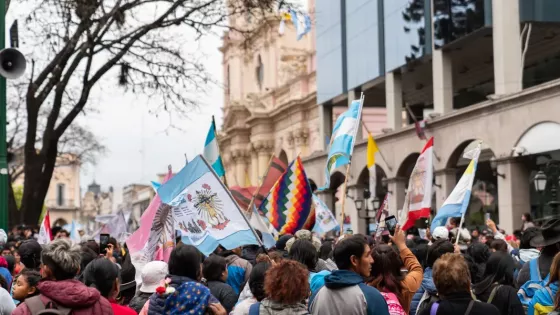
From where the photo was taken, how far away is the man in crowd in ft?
19.5

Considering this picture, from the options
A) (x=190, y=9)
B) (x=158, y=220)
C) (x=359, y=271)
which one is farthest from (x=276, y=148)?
(x=359, y=271)

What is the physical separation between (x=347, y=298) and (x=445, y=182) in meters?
25.1

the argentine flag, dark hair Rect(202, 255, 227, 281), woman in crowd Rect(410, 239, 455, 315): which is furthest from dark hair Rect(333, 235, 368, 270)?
the argentine flag

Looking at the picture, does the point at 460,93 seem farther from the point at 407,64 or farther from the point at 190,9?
the point at 190,9

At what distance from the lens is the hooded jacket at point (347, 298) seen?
5.92 m

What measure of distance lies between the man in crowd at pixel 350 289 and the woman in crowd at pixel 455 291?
367mm

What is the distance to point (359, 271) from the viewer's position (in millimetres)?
6152

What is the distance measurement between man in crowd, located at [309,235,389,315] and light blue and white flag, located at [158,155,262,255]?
3.19 meters

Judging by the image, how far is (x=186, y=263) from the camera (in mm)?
6484

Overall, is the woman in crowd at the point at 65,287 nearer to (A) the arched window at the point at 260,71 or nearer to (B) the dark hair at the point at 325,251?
(B) the dark hair at the point at 325,251

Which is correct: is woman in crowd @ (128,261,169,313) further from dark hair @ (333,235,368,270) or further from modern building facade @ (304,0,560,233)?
modern building facade @ (304,0,560,233)

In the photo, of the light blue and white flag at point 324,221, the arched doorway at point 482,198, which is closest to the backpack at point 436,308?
the light blue and white flag at point 324,221

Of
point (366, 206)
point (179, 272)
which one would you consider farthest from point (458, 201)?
point (366, 206)

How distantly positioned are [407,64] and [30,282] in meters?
27.8
